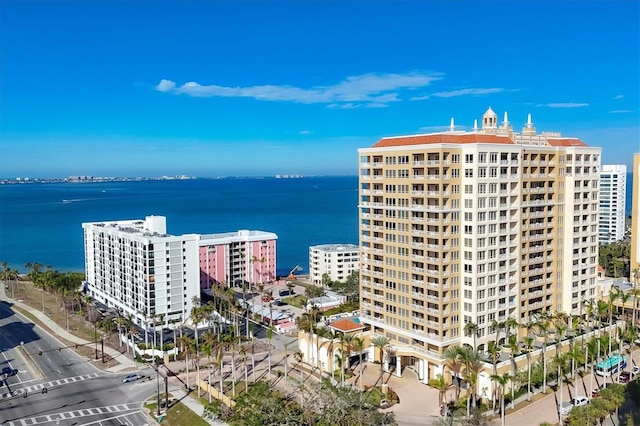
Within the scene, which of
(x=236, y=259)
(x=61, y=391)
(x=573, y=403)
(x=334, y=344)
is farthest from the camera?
(x=236, y=259)

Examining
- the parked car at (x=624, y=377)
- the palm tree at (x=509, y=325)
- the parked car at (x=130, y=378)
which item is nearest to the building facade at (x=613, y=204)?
the parked car at (x=624, y=377)

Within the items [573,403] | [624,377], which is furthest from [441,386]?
[624,377]

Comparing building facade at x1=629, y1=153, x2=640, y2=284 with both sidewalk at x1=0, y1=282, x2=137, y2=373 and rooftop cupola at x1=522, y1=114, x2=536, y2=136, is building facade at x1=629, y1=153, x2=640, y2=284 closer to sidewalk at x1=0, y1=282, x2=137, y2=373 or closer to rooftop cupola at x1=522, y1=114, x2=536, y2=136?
rooftop cupola at x1=522, y1=114, x2=536, y2=136

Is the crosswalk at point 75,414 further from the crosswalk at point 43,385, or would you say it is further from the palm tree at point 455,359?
the palm tree at point 455,359

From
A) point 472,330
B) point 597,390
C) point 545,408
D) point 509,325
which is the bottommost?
point 545,408

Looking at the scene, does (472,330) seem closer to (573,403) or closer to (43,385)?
(573,403)

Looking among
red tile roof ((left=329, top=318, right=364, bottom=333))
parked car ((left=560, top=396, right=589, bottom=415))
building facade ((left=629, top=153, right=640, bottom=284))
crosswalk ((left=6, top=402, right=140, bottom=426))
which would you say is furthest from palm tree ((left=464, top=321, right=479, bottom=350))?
building facade ((left=629, top=153, right=640, bottom=284))
